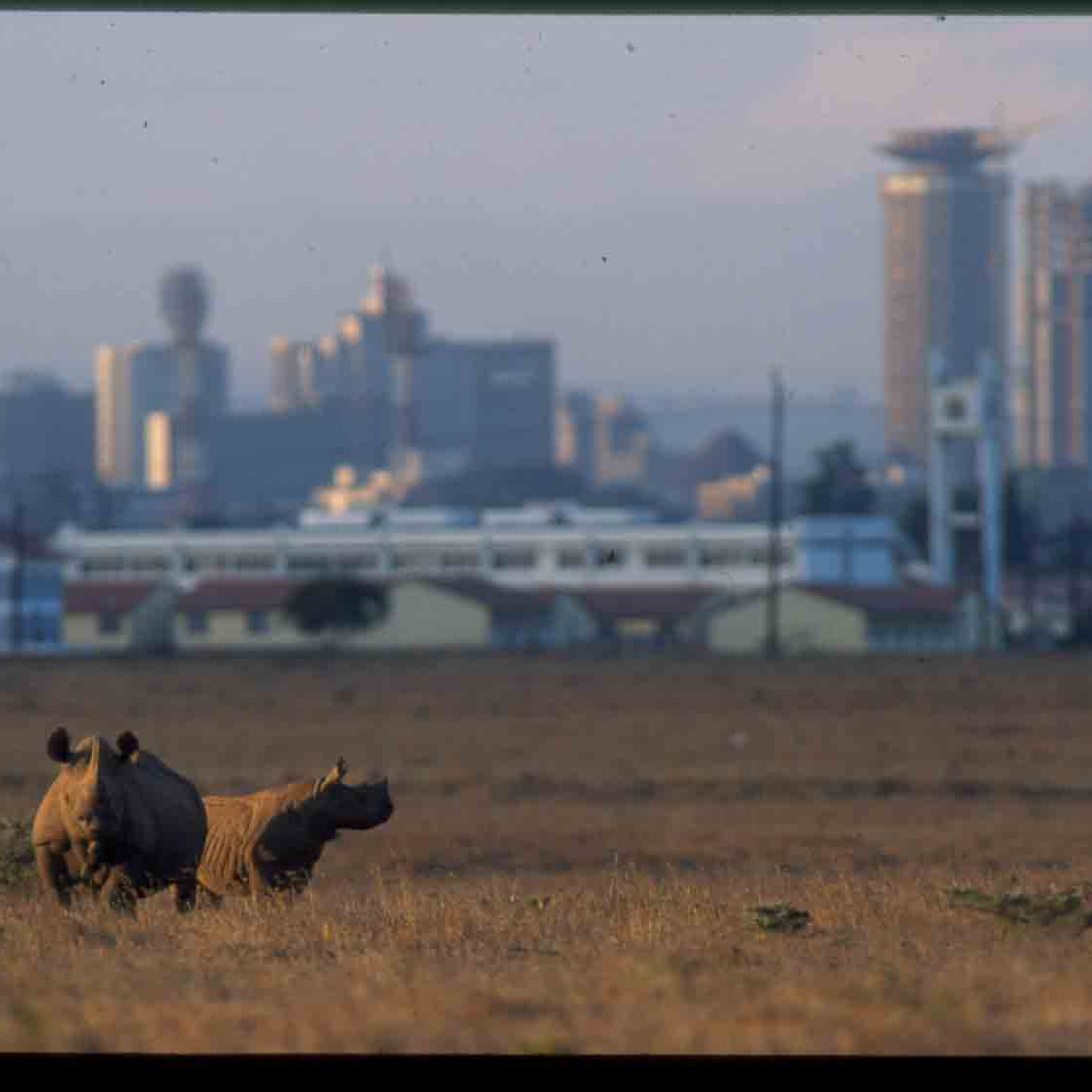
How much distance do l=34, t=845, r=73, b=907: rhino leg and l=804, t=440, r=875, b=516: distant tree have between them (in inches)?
5940

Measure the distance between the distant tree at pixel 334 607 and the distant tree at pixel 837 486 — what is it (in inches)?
2110

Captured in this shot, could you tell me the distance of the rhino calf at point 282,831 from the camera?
14609 mm

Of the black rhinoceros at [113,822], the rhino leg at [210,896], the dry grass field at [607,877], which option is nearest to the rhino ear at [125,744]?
the black rhinoceros at [113,822]

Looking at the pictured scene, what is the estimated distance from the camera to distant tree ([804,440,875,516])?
545 feet

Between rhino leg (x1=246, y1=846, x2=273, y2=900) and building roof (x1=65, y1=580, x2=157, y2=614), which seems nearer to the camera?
rhino leg (x1=246, y1=846, x2=273, y2=900)

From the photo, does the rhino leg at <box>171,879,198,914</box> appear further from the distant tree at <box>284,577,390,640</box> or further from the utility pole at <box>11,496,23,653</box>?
the utility pole at <box>11,496,23,653</box>

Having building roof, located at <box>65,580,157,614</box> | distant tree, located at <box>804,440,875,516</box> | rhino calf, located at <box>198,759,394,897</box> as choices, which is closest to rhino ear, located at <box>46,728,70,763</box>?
rhino calf, located at <box>198,759,394,897</box>

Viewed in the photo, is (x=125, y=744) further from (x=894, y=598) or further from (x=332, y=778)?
(x=894, y=598)

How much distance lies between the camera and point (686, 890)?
47.9 ft

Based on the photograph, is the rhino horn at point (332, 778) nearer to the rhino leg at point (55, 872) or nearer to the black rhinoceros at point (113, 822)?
A: the black rhinoceros at point (113, 822)

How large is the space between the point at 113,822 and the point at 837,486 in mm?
156148

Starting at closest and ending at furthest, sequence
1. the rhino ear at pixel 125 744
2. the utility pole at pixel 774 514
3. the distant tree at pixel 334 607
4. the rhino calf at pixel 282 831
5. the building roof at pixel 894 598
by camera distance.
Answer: the rhino ear at pixel 125 744, the rhino calf at pixel 282 831, the utility pole at pixel 774 514, the building roof at pixel 894 598, the distant tree at pixel 334 607
